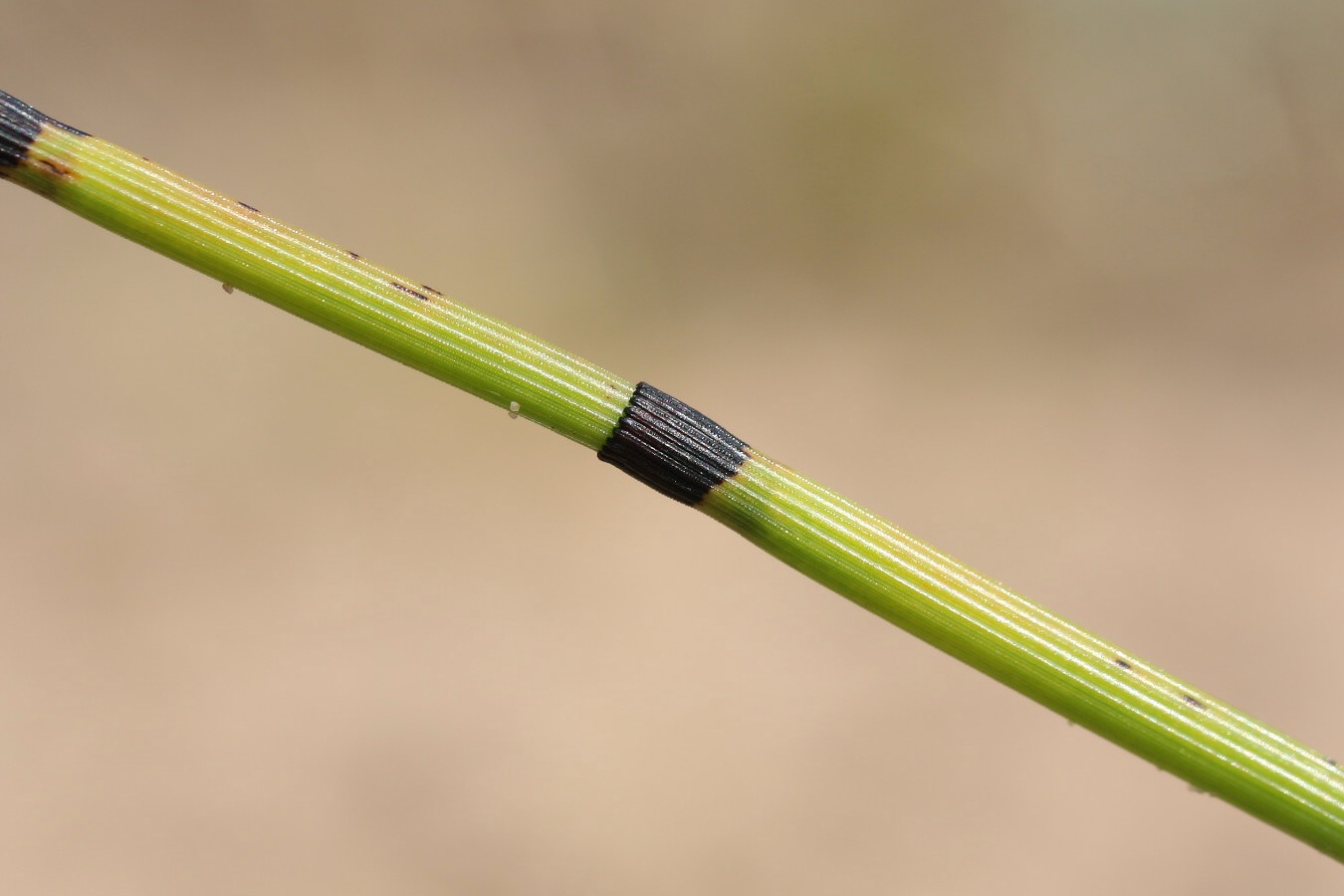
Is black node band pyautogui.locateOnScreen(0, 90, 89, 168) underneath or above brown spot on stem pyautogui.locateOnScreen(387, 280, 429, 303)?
underneath

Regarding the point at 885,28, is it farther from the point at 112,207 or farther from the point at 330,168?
the point at 112,207

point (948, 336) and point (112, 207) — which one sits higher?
point (948, 336)

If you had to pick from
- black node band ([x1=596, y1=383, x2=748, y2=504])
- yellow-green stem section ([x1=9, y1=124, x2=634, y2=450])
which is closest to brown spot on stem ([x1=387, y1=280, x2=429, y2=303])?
yellow-green stem section ([x1=9, y1=124, x2=634, y2=450])

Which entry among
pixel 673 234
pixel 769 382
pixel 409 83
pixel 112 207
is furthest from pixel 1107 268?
pixel 112 207

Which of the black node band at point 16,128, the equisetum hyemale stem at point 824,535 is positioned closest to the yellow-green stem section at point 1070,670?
the equisetum hyemale stem at point 824,535

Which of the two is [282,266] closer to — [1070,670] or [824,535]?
[824,535]

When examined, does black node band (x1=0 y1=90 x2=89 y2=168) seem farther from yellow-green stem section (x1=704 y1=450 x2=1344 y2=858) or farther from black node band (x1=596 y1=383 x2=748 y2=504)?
yellow-green stem section (x1=704 y1=450 x2=1344 y2=858)

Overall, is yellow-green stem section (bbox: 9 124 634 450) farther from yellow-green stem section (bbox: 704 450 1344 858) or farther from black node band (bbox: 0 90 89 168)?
yellow-green stem section (bbox: 704 450 1344 858)
